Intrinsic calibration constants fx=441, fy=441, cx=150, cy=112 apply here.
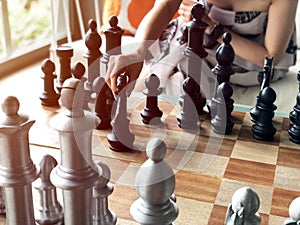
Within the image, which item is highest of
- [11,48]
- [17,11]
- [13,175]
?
[13,175]

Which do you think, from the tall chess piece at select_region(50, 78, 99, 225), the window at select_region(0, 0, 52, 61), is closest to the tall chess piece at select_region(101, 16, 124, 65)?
the tall chess piece at select_region(50, 78, 99, 225)

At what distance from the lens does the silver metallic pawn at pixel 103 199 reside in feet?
2.14

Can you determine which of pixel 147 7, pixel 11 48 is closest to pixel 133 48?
pixel 147 7

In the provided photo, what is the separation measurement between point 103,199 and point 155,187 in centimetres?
13

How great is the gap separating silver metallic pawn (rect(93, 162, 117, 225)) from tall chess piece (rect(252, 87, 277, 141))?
49 centimetres

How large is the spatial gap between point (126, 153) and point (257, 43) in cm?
94

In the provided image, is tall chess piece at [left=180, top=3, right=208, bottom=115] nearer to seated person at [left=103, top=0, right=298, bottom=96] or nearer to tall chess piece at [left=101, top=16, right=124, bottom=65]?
tall chess piece at [left=101, top=16, right=124, bottom=65]

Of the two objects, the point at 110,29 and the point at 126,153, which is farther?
the point at 110,29

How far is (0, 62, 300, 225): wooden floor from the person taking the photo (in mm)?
776

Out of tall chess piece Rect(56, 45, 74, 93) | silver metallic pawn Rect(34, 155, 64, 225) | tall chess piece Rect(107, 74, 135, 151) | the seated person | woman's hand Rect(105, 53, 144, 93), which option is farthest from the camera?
the seated person

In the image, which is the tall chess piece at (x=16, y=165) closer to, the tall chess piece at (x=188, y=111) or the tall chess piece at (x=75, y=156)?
the tall chess piece at (x=75, y=156)

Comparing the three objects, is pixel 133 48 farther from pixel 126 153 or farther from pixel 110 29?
pixel 126 153

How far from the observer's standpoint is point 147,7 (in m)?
2.54

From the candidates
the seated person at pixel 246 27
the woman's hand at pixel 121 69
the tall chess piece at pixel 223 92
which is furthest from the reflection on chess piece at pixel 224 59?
the seated person at pixel 246 27
